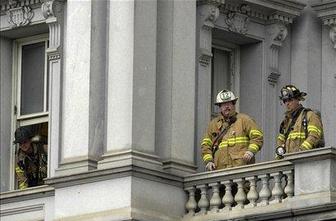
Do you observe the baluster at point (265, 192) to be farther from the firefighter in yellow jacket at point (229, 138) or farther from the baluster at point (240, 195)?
the firefighter in yellow jacket at point (229, 138)

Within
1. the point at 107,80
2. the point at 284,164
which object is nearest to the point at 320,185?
the point at 284,164

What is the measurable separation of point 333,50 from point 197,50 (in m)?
3.20

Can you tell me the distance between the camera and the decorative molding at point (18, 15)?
4138 cm

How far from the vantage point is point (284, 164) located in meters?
37.1

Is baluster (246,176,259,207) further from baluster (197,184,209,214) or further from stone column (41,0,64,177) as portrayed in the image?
stone column (41,0,64,177)

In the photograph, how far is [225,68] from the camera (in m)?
42.0

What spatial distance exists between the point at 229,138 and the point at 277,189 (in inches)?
79.3

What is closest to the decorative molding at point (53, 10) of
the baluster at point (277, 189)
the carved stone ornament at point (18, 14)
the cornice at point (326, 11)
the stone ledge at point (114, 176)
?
the carved stone ornament at point (18, 14)

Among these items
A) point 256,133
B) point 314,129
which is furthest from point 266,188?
point 256,133

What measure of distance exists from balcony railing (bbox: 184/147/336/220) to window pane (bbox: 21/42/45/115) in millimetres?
4128

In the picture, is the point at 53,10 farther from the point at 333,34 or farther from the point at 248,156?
the point at 333,34

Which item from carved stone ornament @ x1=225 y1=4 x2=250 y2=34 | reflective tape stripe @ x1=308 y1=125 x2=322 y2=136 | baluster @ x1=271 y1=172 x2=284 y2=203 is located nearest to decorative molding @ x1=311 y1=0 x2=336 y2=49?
carved stone ornament @ x1=225 y1=4 x2=250 y2=34

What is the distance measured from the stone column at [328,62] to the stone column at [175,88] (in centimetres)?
343

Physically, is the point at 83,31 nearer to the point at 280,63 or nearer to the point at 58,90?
the point at 58,90
